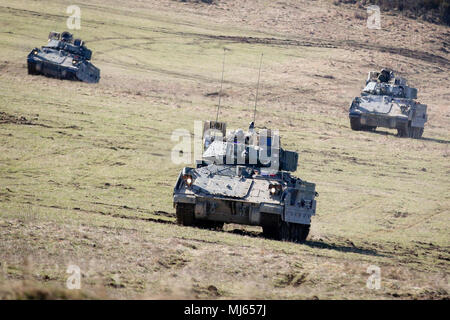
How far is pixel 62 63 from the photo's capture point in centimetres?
3728

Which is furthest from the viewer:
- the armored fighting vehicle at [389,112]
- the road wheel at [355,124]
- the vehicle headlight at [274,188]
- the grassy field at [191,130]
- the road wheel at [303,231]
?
the road wheel at [355,124]

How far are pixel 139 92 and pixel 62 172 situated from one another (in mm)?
16106

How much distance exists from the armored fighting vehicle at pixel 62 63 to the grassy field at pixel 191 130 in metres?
0.72

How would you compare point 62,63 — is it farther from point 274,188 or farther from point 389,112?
point 274,188

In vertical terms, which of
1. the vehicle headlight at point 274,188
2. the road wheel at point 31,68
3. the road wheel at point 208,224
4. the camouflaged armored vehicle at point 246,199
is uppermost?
the vehicle headlight at point 274,188

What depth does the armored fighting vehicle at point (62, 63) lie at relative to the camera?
1463 inches

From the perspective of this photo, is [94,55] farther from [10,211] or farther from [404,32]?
[10,211]

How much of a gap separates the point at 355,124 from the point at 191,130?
758cm

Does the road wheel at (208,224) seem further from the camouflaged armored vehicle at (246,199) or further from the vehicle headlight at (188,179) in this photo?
the vehicle headlight at (188,179)

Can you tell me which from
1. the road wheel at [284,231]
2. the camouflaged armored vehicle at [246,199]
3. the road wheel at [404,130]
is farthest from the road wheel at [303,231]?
the road wheel at [404,130]

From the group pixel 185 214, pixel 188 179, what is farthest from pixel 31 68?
pixel 185 214

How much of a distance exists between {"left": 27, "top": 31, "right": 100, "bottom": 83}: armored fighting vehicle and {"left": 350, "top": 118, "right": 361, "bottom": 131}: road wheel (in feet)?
38.6
